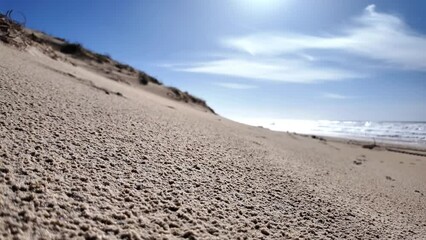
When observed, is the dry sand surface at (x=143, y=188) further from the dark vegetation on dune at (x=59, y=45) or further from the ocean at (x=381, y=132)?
the ocean at (x=381, y=132)

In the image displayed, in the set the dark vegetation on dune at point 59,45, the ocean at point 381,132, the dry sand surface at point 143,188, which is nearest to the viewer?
the dry sand surface at point 143,188

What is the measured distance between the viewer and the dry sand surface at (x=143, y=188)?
1.19m

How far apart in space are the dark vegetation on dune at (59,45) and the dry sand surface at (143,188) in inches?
73.8

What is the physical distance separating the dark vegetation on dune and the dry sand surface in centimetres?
188

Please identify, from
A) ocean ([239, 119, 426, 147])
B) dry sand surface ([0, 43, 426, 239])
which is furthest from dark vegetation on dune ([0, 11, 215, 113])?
ocean ([239, 119, 426, 147])

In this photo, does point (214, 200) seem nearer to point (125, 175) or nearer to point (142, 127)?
point (125, 175)

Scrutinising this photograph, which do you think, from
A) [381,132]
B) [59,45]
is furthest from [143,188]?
[381,132]

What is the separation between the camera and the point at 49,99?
97.4 inches

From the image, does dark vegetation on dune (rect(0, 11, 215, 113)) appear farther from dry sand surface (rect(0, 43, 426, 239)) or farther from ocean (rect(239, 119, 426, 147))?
ocean (rect(239, 119, 426, 147))

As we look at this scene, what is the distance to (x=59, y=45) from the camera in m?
8.78

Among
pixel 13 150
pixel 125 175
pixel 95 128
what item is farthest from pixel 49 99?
pixel 125 175

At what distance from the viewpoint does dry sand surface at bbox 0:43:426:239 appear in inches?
46.8

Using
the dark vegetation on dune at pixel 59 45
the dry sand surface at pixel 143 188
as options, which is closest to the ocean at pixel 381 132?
the dark vegetation on dune at pixel 59 45

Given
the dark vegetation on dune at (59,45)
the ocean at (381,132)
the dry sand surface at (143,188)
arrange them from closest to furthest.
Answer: the dry sand surface at (143,188) → the dark vegetation on dune at (59,45) → the ocean at (381,132)
